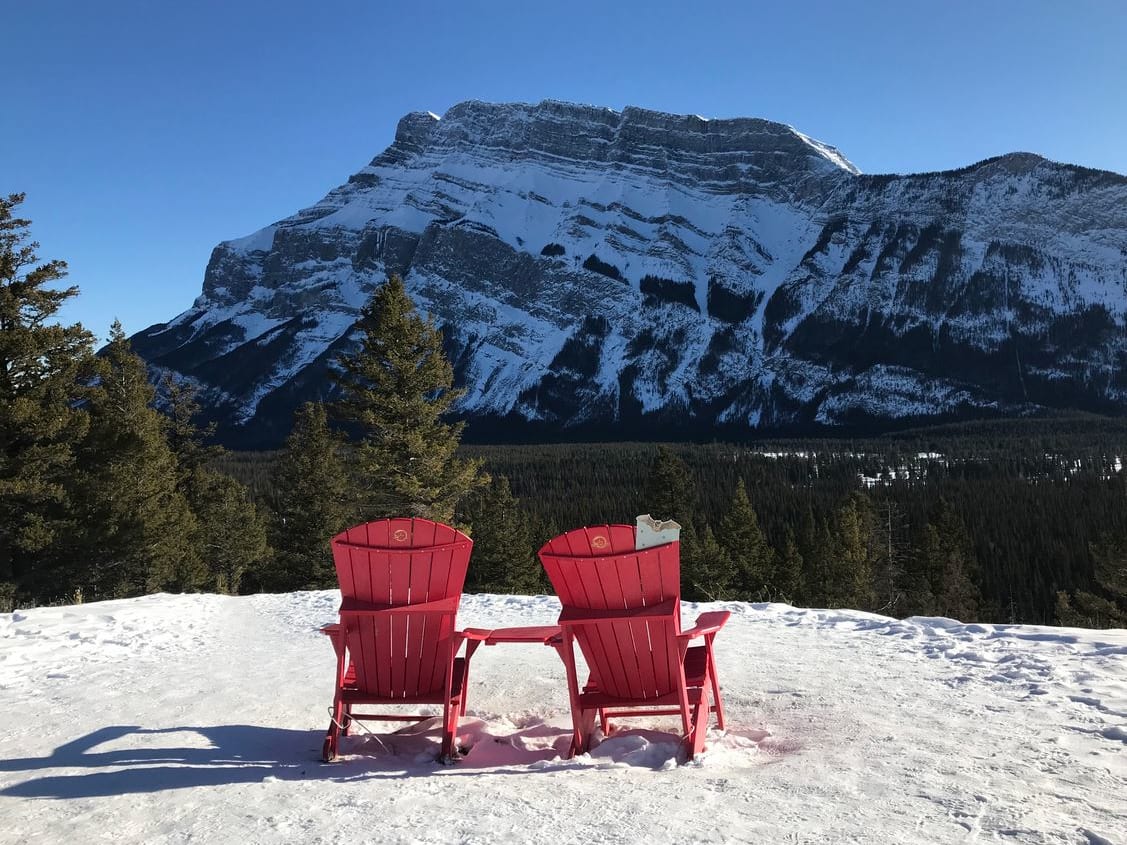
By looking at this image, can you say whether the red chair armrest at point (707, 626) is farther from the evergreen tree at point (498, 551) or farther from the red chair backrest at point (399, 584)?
the evergreen tree at point (498, 551)

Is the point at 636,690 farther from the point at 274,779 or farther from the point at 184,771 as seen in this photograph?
the point at 184,771

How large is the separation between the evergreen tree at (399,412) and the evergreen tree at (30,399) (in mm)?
5594

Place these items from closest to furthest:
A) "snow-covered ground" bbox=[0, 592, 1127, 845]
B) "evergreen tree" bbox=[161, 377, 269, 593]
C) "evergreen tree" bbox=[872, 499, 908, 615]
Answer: "snow-covered ground" bbox=[0, 592, 1127, 845], "evergreen tree" bbox=[161, 377, 269, 593], "evergreen tree" bbox=[872, 499, 908, 615]

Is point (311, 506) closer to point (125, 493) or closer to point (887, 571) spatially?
point (125, 493)

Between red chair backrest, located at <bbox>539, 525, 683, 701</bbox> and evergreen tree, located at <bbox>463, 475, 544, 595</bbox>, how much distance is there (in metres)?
26.8

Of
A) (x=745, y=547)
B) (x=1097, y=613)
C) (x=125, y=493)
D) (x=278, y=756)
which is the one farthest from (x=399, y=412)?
(x=1097, y=613)

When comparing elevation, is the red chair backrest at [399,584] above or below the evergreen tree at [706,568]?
above

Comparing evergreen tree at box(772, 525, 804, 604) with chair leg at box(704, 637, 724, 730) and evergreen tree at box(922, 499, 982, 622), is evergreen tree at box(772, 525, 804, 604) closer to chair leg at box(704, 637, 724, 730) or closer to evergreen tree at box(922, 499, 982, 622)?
evergreen tree at box(922, 499, 982, 622)

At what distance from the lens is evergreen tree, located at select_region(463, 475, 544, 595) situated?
31828mm

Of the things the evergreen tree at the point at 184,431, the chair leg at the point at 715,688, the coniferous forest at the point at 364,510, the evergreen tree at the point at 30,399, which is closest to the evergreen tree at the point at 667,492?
the coniferous forest at the point at 364,510

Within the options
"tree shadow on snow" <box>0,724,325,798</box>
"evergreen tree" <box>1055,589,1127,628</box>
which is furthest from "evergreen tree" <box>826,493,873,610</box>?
"tree shadow on snow" <box>0,724,325,798</box>

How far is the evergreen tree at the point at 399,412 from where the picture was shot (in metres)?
17.6

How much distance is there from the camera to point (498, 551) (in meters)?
31.8

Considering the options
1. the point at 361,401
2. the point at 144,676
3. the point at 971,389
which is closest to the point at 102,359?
the point at 361,401
